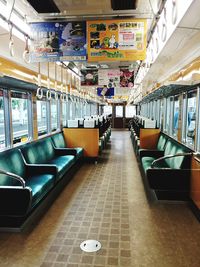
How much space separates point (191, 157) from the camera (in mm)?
3629

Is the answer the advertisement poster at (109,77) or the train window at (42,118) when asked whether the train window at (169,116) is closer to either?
the advertisement poster at (109,77)

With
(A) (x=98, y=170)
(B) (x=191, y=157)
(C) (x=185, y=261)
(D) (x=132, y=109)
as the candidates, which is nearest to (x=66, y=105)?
(A) (x=98, y=170)

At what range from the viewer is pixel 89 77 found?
270 inches

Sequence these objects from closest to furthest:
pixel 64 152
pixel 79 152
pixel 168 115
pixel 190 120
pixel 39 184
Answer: pixel 39 184 → pixel 190 120 → pixel 64 152 → pixel 79 152 → pixel 168 115

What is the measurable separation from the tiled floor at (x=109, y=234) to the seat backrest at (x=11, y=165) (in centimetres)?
78

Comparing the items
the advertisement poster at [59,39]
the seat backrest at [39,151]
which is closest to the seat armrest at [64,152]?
the seat backrest at [39,151]

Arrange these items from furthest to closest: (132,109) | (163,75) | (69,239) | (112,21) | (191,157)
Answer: (132,109) < (163,75) < (191,157) < (112,21) < (69,239)

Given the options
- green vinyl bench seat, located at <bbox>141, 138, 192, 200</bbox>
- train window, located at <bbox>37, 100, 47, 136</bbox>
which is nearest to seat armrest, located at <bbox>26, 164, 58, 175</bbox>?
green vinyl bench seat, located at <bbox>141, 138, 192, 200</bbox>

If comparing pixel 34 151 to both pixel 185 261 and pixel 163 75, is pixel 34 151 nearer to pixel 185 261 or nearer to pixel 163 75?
pixel 185 261

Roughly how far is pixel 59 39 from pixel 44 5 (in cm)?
73

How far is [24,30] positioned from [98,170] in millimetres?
3927

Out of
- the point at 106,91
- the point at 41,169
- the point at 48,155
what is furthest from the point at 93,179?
the point at 106,91

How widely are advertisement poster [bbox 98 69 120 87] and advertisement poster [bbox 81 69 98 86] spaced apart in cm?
24

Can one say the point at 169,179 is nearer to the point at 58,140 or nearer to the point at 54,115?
the point at 58,140
